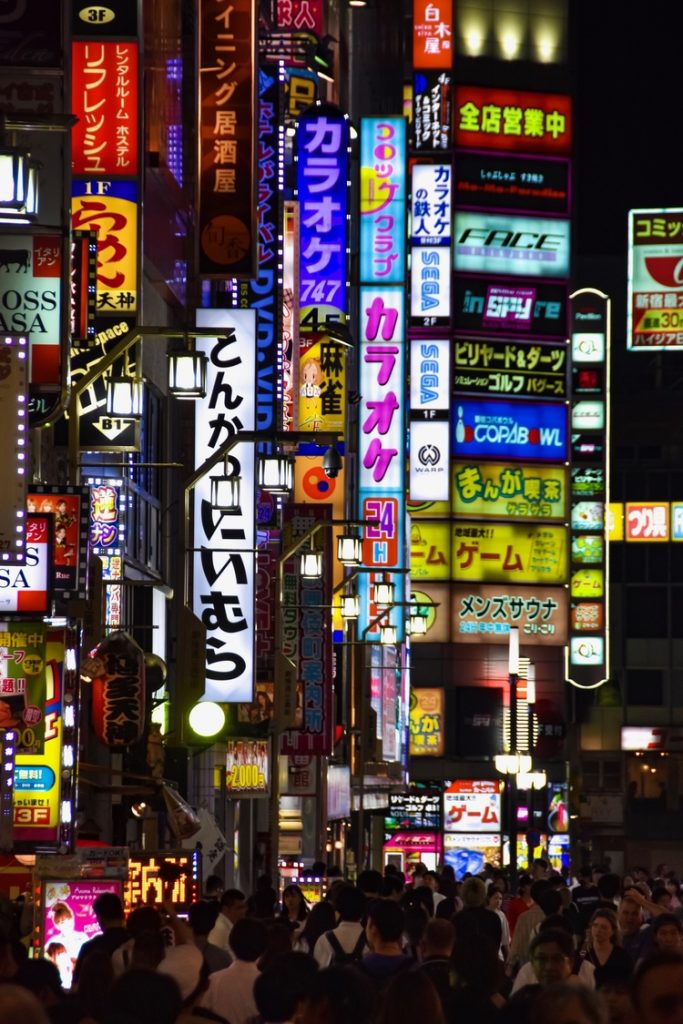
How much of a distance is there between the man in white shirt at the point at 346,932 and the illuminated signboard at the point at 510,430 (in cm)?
5584

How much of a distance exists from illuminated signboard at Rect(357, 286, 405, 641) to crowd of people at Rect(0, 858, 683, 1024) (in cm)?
2909

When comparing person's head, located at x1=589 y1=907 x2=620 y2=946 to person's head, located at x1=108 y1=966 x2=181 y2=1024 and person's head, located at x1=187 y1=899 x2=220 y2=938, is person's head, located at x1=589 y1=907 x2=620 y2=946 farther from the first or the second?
→ person's head, located at x1=108 y1=966 x2=181 y2=1024

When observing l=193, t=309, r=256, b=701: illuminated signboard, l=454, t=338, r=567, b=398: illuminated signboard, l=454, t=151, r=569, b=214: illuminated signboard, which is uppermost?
l=454, t=151, r=569, b=214: illuminated signboard

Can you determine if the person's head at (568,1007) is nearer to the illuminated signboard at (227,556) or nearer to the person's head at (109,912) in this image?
the person's head at (109,912)

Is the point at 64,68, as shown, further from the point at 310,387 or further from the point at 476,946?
the point at 310,387

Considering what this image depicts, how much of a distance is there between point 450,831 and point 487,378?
1429 centimetres

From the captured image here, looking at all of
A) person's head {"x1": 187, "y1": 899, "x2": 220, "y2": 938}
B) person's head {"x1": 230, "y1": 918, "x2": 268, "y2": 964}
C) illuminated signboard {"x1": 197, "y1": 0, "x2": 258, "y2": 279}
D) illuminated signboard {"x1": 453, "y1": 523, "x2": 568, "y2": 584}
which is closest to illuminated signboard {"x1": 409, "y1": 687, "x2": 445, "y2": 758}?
illuminated signboard {"x1": 453, "y1": 523, "x2": 568, "y2": 584}

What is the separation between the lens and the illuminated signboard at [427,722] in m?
68.8

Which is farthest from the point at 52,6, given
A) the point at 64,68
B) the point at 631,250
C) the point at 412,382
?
the point at 631,250

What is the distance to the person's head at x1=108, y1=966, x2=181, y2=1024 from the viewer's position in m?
7.15

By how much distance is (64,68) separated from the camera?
1761 centimetres

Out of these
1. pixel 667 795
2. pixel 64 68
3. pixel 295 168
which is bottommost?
pixel 667 795

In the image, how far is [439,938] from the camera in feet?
40.4

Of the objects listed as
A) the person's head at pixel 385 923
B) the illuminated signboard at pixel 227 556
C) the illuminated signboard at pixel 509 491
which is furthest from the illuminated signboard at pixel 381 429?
the person's head at pixel 385 923
